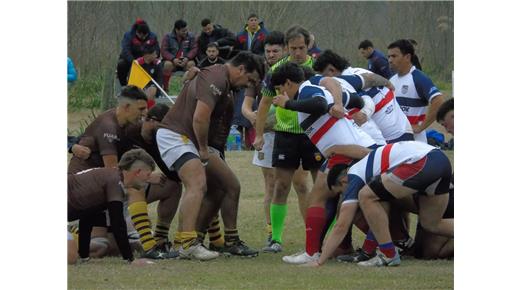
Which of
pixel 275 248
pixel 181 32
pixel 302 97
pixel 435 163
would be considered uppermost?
pixel 181 32

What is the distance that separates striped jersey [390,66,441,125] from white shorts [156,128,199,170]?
206cm

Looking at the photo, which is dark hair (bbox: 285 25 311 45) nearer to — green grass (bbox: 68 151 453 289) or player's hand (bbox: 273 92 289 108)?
player's hand (bbox: 273 92 289 108)

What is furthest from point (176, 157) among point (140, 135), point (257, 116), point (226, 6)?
point (226, 6)

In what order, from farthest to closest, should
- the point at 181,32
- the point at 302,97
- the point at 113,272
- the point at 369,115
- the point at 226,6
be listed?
the point at 226,6 < the point at 181,32 < the point at 369,115 < the point at 302,97 < the point at 113,272

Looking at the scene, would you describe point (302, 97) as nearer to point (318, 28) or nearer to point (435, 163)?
Result: point (435, 163)

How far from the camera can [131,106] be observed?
26.4 ft

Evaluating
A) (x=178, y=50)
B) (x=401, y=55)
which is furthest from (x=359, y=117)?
(x=178, y=50)

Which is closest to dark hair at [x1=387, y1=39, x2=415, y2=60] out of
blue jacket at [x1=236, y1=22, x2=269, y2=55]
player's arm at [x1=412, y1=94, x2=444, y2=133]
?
player's arm at [x1=412, y1=94, x2=444, y2=133]

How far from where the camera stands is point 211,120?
823cm

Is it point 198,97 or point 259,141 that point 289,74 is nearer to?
point 198,97

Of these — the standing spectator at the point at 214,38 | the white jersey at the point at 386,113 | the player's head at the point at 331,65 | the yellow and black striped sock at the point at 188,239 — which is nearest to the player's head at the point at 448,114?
the white jersey at the point at 386,113

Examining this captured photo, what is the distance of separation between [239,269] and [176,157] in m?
1.15

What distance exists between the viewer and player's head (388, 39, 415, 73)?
29.3 feet

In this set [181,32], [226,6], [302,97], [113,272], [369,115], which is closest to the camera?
[113,272]
